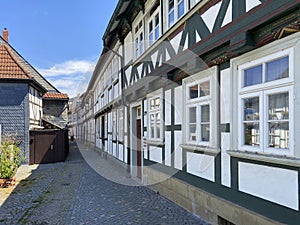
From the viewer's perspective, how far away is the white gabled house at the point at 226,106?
3.52 metres

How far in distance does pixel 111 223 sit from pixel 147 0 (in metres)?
6.23

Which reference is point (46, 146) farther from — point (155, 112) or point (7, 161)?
point (155, 112)

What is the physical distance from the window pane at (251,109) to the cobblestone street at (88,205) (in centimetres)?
240

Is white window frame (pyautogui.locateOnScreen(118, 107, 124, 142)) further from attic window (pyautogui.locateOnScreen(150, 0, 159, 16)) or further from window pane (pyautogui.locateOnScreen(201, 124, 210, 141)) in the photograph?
window pane (pyautogui.locateOnScreen(201, 124, 210, 141))

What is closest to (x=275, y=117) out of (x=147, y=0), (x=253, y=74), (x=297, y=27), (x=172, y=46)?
(x=253, y=74)

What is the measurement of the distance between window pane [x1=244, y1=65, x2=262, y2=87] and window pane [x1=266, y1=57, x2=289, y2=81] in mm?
165

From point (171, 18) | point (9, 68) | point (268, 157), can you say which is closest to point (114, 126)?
point (9, 68)

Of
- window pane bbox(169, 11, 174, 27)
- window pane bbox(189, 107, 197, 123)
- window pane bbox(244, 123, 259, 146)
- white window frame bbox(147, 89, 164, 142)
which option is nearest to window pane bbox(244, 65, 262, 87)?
window pane bbox(244, 123, 259, 146)

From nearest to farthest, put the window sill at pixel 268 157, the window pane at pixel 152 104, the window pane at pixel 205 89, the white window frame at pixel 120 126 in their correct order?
the window sill at pixel 268 157
the window pane at pixel 205 89
the window pane at pixel 152 104
the white window frame at pixel 120 126

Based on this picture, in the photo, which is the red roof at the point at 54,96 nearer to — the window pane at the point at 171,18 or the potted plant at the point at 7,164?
the potted plant at the point at 7,164

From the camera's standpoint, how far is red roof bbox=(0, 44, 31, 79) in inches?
591

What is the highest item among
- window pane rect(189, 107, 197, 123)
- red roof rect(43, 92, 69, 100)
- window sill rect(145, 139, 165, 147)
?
red roof rect(43, 92, 69, 100)

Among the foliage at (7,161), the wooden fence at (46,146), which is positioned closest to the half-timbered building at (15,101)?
Result: the wooden fence at (46,146)

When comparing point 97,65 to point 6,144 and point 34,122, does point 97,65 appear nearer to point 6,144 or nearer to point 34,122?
point 34,122
